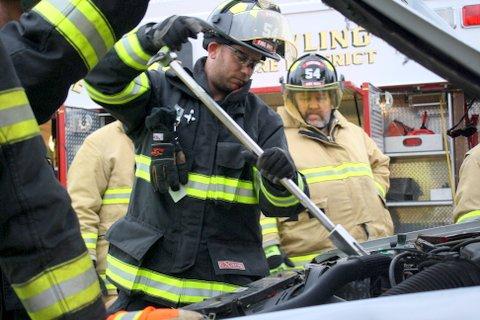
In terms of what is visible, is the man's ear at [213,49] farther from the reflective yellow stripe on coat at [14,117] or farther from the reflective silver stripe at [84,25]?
the reflective yellow stripe on coat at [14,117]

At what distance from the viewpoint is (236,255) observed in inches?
127

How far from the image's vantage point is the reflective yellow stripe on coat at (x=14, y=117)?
156cm

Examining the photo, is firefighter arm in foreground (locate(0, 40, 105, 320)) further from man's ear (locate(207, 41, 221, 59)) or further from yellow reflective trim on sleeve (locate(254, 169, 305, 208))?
man's ear (locate(207, 41, 221, 59))

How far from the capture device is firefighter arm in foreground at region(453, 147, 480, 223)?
4320 mm

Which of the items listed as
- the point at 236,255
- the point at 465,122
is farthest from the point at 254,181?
the point at 465,122

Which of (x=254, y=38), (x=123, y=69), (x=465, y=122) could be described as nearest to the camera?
(x=123, y=69)

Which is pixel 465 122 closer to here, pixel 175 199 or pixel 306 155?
pixel 306 155

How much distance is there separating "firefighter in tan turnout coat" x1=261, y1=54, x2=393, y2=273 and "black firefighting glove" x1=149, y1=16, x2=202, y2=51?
4.73 ft

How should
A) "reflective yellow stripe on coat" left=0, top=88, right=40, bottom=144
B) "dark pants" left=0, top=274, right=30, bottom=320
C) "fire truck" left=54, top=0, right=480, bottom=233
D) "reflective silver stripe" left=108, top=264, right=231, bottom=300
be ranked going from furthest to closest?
1. "fire truck" left=54, top=0, right=480, bottom=233
2. "reflective silver stripe" left=108, top=264, right=231, bottom=300
3. "dark pants" left=0, top=274, right=30, bottom=320
4. "reflective yellow stripe on coat" left=0, top=88, right=40, bottom=144

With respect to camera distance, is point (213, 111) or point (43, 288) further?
point (213, 111)

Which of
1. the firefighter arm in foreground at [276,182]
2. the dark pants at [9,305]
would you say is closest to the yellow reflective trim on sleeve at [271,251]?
the firefighter arm in foreground at [276,182]

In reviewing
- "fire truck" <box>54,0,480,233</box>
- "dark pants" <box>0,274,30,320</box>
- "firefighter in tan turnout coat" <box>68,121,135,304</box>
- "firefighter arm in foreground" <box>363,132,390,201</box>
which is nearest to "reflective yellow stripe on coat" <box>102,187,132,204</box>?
"firefighter in tan turnout coat" <box>68,121,135,304</box>

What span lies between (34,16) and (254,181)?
168 centimetres

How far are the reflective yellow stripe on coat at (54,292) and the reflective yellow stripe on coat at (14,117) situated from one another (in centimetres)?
24
